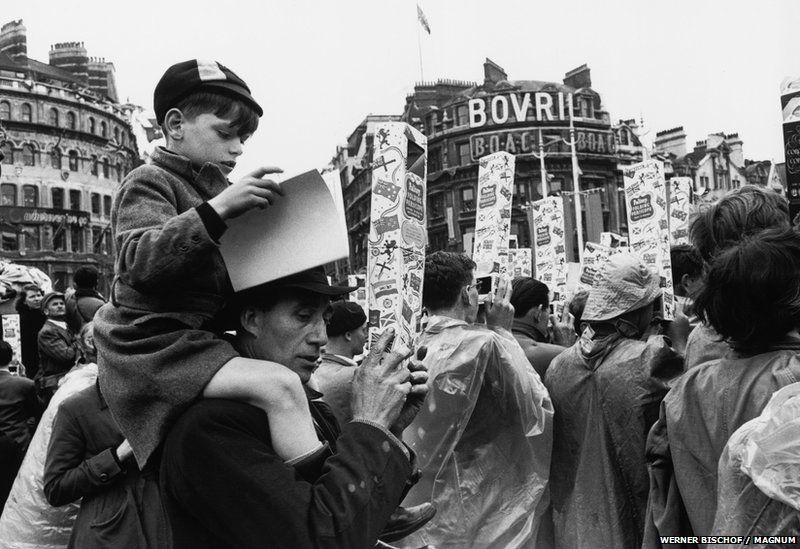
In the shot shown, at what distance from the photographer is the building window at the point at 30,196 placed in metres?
61.4

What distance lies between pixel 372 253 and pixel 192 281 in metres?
2.30

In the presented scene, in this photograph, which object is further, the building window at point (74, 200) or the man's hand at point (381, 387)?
the building window at point (74, 200)

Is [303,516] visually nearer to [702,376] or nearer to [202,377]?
[202,377]

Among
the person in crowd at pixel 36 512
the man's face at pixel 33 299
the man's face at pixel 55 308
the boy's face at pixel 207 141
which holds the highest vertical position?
the boy's face at pixel 207 141

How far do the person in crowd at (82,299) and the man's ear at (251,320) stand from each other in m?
4.15

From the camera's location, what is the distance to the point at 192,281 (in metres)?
2.00

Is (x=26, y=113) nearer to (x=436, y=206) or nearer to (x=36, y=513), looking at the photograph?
(x=436, y=206)

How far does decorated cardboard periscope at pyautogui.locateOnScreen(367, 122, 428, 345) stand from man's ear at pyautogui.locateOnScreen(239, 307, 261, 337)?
198 centimetres

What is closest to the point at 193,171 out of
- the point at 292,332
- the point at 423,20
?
the point at 292,332

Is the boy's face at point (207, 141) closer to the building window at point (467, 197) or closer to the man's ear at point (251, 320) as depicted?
the man's ear at point (251, 320)

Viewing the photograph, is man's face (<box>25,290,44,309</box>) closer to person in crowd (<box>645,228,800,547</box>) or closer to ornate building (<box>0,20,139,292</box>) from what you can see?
person in crowd (<box>645,228,800,547</box>)

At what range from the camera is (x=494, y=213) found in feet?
28.2

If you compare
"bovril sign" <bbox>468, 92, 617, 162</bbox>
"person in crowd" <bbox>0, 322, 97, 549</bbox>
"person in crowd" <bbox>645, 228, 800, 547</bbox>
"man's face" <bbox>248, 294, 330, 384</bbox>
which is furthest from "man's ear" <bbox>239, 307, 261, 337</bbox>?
"bovril sign" <bbox>468, 92, 617, 162</bbox>

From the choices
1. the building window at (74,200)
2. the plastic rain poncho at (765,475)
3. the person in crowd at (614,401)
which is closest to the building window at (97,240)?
the building window at (74,200)
